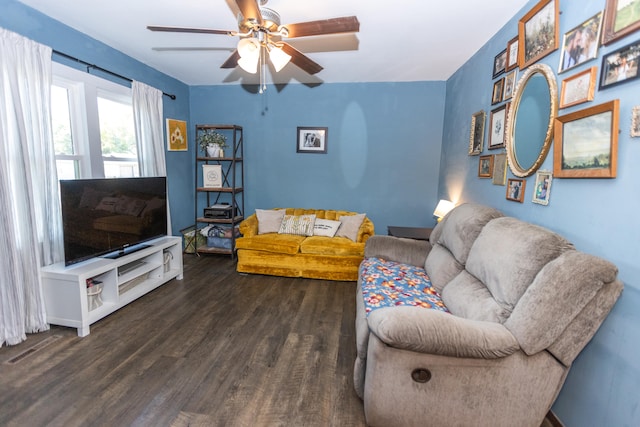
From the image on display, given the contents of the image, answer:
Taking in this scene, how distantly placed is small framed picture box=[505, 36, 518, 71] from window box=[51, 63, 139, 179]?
11.9 feet

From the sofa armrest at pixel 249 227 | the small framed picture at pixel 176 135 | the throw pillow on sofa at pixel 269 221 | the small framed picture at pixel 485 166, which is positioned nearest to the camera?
the small framed picture at pixel 485 166

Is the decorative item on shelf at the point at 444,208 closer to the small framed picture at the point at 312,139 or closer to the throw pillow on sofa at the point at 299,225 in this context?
the throw pillow on sofa at the point at 299,225

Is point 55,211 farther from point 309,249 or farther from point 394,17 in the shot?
point 394,17

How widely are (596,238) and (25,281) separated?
11.8 feet

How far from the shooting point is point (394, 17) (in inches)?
87.8

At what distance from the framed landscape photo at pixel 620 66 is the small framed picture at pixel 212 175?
390 cm

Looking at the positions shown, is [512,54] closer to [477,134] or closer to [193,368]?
[477,134]

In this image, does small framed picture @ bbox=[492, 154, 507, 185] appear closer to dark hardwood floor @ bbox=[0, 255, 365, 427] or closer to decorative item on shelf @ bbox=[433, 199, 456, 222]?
decorative item on shelf @ bbox=[433, 199, 456, 222]

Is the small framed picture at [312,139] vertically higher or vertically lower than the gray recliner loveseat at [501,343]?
higher

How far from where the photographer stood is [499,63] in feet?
7.63

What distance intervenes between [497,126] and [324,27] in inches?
62.9

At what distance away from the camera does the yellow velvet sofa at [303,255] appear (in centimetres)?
335

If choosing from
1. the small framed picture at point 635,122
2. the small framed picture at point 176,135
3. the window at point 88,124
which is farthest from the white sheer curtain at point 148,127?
the small framed picture at point 635,122

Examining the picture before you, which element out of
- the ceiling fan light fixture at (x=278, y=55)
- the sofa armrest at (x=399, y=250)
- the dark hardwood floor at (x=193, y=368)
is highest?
the ceiling fan light fixture at (x=278, y=55)
